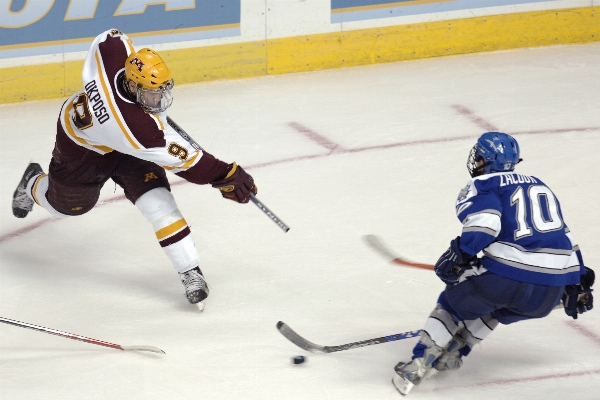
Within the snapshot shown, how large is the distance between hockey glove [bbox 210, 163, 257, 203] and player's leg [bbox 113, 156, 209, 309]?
0.25m

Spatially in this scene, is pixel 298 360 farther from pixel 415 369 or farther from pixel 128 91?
pixel 128 91

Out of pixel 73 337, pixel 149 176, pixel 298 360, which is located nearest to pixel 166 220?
pixel 149 176

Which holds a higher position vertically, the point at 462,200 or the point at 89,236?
the point at 462,200

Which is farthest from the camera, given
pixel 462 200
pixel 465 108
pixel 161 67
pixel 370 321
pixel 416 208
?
pixel 465 108

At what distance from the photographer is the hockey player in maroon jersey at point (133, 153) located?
11.8 feet

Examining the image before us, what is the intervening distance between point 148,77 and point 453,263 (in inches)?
51.2

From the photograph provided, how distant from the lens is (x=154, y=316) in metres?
3.89

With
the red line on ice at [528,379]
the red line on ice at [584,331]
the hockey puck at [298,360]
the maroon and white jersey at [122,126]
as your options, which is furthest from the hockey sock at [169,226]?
the red line on ice at [584,331]

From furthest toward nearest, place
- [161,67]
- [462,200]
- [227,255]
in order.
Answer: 1. [227,255]
2. [161,67]
3. [462,200]

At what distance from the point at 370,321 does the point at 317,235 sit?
822mm

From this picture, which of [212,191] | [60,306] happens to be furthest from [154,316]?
[212,191]

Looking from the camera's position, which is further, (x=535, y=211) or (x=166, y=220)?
(x=166, y=220)

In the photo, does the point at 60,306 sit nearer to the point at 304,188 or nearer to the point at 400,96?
the point at 304,188

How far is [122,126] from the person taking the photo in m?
3.58
